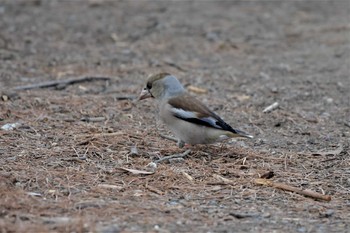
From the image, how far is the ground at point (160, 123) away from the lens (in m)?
5.45

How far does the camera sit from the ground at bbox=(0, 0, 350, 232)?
545 cm

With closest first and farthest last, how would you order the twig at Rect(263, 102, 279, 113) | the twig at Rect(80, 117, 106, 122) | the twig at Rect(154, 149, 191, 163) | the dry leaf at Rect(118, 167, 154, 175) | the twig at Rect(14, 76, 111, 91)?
the dry leaf at Rect(118, 167, 154, 175) → the twig at Rect(154, 149, 191, 163) → the twig at Rect(80, 117, 106, 122) → the twig at Rect(263, 102, 279, 113) → the twig at Rect(14, 76, 111, 91)

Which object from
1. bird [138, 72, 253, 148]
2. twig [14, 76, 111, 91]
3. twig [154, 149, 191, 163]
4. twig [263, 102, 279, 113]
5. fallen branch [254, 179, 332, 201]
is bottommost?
twig [263, 102, 279, 113]

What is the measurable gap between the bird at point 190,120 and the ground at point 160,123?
0.20 meters

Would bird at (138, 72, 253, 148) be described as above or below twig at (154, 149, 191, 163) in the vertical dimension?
above

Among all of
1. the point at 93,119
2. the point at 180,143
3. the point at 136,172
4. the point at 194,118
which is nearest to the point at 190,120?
the point at 194,118

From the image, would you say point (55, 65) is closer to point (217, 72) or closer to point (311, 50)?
point (217, 72)

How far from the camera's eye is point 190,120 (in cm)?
684

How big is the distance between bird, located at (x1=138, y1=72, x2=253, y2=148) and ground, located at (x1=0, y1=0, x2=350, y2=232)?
0.20 meters

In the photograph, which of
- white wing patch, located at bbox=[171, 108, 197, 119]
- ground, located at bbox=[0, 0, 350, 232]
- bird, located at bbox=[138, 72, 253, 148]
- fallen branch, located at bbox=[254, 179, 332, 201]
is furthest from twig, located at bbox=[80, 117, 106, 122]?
fallen branch, located at bbox=[254, 179, 332, 201]

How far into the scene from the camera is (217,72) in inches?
Answer: 425

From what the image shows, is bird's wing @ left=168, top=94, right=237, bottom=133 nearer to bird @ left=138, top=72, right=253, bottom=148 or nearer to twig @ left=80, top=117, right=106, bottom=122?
bird @ left=138, top=72, right=253, bottom=148

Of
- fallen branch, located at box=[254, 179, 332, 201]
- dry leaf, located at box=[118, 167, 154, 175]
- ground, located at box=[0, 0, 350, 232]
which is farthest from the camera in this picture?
dry leaf, located at box=[118, 167, 154, 175]

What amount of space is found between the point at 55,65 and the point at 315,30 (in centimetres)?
517
